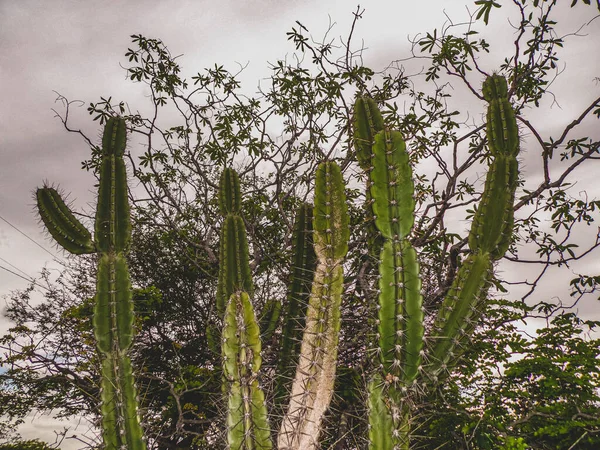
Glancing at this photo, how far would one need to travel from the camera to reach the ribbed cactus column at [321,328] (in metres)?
2.88

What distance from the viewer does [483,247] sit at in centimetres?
336


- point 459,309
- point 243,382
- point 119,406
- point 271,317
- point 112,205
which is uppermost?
point 112,205

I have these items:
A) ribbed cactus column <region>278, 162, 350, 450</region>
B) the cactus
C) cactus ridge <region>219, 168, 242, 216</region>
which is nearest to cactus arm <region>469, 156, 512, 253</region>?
ribbed cactus column <region>278, 162, 350, 450</region>

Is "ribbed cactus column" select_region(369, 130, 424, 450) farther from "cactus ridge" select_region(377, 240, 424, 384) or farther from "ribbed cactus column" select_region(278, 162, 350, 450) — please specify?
"ribbed cactus column" select_region(278, 162, 350, 450)

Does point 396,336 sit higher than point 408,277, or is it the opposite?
point 408,277

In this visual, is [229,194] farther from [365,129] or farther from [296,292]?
[365,129]

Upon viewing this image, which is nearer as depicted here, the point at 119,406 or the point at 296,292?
the point at 119,406

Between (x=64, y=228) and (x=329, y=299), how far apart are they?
2263mm

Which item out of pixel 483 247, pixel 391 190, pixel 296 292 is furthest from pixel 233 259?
pixel 483 247

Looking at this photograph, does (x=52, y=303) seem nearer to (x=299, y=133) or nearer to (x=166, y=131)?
(x=166, y=131)

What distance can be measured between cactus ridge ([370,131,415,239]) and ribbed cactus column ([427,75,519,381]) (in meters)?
0.71

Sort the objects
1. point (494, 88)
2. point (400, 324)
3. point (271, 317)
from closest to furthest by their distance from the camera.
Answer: point (400, 324) → point (494, 88) → point (271, 317)

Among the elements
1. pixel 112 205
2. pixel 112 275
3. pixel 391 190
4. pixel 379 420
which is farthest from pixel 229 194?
pixel 379 420

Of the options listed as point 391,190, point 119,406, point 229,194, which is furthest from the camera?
point 229,194
